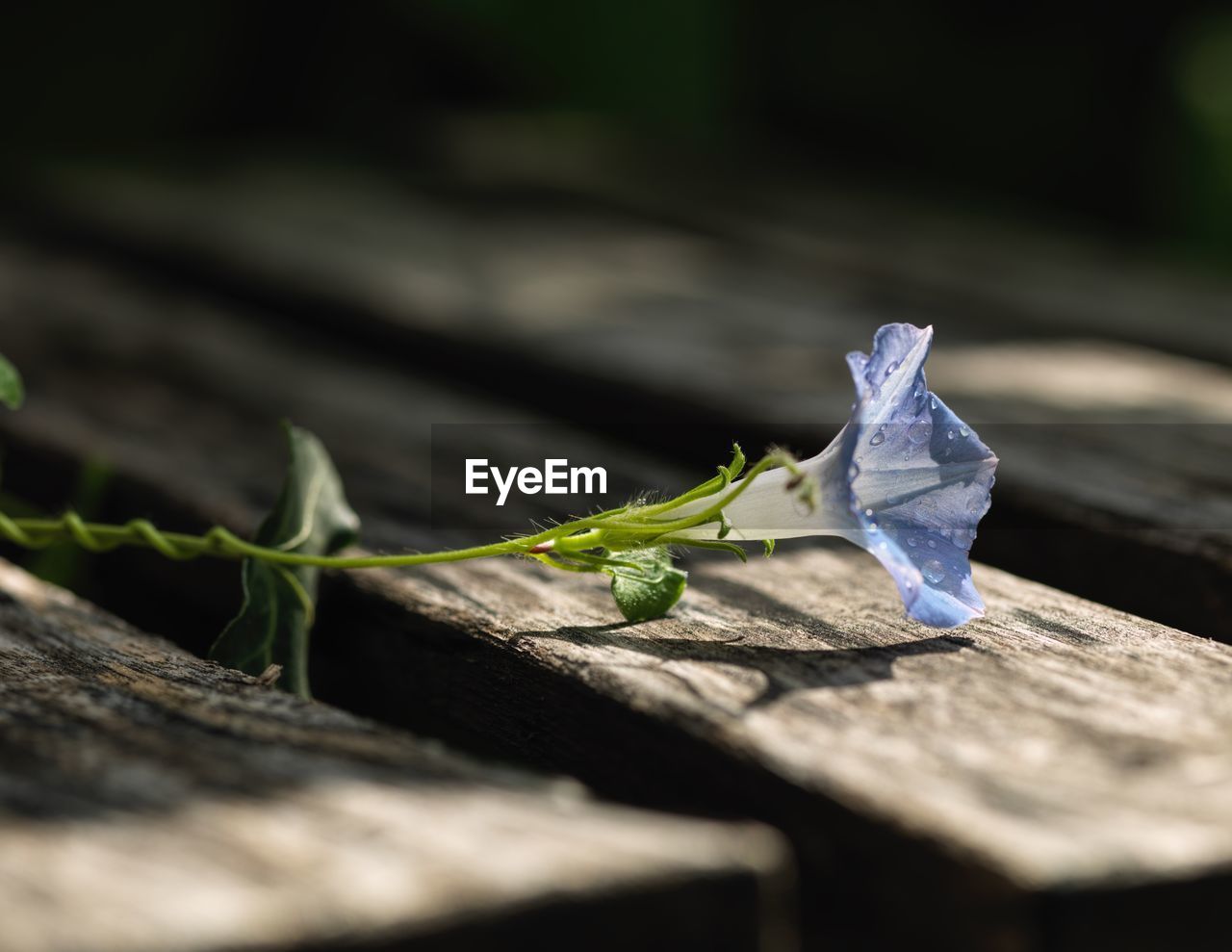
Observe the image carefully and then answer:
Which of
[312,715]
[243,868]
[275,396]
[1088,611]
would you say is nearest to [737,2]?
[275,396]

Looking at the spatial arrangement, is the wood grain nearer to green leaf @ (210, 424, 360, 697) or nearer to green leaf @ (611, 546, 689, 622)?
green leaf @ (611, 546, 689, 622)

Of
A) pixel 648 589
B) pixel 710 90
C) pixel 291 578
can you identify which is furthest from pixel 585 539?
pixel 710 90

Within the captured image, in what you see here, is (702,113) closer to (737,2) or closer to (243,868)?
Answer: (737,2)

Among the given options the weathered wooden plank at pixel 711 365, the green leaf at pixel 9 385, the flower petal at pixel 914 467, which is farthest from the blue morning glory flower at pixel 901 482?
the green leaf at pixel 9 385

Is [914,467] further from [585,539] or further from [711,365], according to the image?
[711,365]

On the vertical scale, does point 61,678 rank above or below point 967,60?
below

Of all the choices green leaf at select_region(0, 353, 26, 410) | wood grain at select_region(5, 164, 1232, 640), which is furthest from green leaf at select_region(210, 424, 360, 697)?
wood grain at select_region(5, 164, 1232, 640)

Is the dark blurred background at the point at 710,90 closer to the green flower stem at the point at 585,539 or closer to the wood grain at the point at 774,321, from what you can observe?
the wood grain at the point at 774,321
